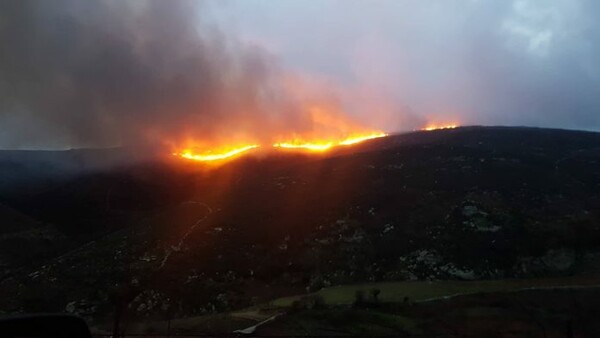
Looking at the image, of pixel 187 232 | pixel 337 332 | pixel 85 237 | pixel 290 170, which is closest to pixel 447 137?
pixel 290 170

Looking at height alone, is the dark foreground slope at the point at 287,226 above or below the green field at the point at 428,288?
above

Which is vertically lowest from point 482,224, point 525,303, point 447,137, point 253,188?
point 525,303

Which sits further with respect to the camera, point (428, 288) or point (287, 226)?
point (287, 226)

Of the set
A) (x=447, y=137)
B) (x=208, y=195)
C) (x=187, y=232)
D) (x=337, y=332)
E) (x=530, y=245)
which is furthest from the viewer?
(x=447, y=137)

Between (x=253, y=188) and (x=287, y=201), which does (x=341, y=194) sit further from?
(x=253, y=188)

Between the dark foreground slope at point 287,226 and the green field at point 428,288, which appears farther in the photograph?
the dark foreground slope at point 287,226

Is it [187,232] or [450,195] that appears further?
[450,195]
